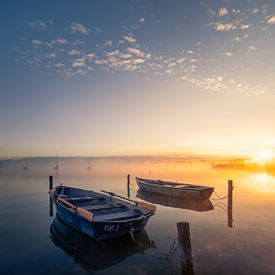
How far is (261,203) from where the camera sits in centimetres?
2858

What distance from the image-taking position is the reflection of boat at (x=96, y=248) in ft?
40.4

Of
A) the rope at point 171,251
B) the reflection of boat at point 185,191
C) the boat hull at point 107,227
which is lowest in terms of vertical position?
the reflection of boat at point 185,191

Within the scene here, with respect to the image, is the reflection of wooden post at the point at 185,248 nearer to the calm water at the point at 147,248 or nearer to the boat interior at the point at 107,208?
the calm water at the point at 147,248

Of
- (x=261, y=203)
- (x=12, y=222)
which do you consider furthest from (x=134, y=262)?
(x=261, y=203)

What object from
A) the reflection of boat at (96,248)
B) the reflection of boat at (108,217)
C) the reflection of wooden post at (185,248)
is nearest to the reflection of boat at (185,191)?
the reflection of boat at (108,217)

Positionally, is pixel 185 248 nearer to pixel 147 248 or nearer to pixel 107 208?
pixel 147 248

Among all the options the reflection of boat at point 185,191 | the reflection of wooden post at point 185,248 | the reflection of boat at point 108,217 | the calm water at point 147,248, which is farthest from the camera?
the reflection of boat at point 185,191

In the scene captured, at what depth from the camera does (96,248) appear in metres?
13.9

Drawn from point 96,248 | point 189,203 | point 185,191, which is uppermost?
point 96,248

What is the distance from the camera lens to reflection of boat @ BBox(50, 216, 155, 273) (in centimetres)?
1232

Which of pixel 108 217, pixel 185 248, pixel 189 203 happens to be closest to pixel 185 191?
pixel 189 203

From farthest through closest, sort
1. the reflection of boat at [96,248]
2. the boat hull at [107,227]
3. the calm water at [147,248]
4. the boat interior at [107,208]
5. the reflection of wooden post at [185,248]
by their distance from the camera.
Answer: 1. the boat interior at [107,208]
2. the boat hull at [107,227]
3. the reflection of boat at [96,248]
4. the calm water at [147,248]
5. the reflection of wooden post at [185,248]

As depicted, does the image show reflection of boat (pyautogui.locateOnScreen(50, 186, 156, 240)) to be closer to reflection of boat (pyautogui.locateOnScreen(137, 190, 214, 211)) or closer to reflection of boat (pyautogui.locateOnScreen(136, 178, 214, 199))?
A: reflection of boat (pyautogui.locateOnScreen(137, 190, 214, 211))

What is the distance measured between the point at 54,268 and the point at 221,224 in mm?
12676
